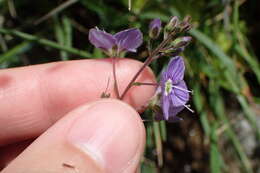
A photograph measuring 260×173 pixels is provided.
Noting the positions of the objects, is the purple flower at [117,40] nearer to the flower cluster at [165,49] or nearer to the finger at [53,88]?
the flower cluster at [165,49]

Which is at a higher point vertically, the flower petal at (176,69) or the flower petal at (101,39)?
the flower petal at (101,39)

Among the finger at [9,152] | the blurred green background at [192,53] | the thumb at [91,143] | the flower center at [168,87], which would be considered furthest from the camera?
the blurred green background at [192,53]

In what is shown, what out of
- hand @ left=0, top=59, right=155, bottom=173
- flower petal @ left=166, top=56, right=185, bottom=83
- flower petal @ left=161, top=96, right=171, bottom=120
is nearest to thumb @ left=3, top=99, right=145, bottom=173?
hand @ left=0, top=59, right=155, bottom=173

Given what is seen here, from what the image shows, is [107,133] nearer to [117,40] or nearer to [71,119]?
[71,119]

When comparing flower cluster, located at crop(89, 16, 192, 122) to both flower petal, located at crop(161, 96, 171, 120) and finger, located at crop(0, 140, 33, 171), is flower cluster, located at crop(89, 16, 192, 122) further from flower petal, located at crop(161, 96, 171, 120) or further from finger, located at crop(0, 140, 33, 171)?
finger, located at crop(0, 140, 33, 171)

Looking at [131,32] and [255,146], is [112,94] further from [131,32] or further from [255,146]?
[255,146]

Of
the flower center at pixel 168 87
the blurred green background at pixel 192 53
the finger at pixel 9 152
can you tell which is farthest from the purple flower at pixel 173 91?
the finger at pixel 9 152

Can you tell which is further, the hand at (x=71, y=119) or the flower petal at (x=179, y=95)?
the flower petal at (x=179, y=95)
